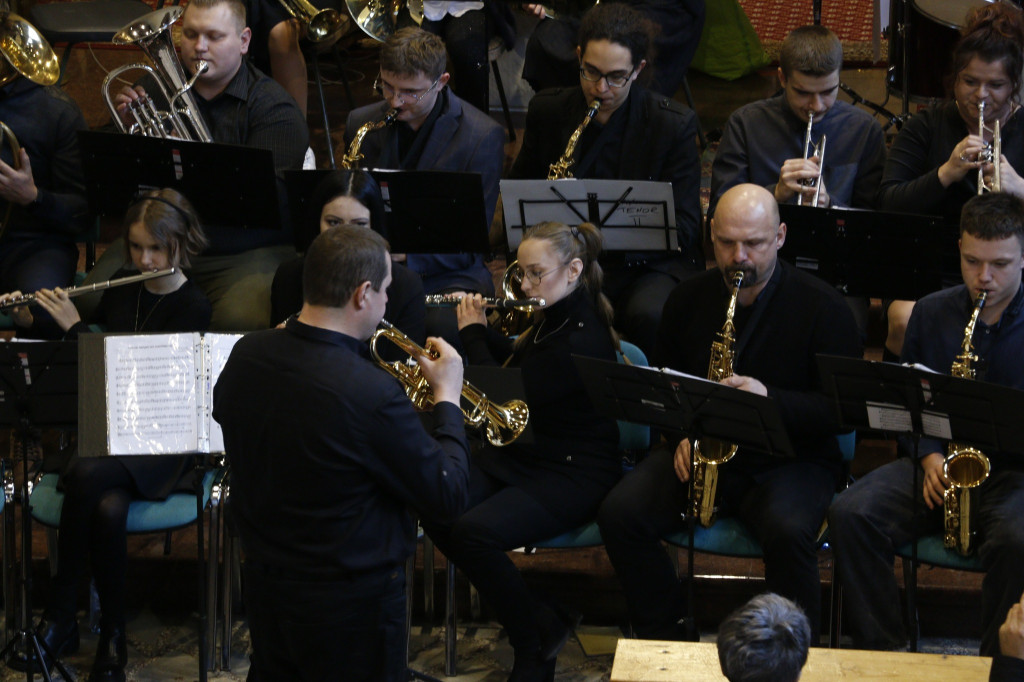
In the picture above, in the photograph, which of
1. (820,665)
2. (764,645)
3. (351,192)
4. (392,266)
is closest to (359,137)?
(351,192)

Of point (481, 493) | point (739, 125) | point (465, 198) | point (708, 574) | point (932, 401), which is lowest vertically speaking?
point (708, 574)

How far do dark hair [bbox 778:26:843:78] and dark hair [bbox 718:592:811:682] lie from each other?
318 centimetres

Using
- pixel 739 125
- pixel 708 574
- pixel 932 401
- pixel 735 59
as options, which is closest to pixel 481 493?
pixel 708 574

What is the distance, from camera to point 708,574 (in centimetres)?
459

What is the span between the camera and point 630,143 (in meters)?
5.35

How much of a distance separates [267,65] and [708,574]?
3.63 meters

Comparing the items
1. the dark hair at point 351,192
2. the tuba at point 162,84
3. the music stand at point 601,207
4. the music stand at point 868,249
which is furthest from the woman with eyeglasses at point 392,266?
the music stand at point 868,249

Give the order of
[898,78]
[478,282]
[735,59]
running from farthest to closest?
[735,59]
[898,78]
[478,282]

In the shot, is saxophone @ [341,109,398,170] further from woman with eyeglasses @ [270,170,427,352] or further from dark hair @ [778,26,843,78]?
dark hair @ [778,26,843,78]

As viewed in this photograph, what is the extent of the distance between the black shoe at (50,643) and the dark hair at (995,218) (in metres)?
3.26

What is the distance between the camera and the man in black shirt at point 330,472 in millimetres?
3064

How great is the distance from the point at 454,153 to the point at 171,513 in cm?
196

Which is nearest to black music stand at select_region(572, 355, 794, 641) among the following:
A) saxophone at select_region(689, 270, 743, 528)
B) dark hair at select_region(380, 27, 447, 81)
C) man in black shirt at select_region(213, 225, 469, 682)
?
saxophone at select_region(689, 270, 743, 528)

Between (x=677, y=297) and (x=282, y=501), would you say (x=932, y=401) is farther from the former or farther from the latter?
(x=282, y=501)
